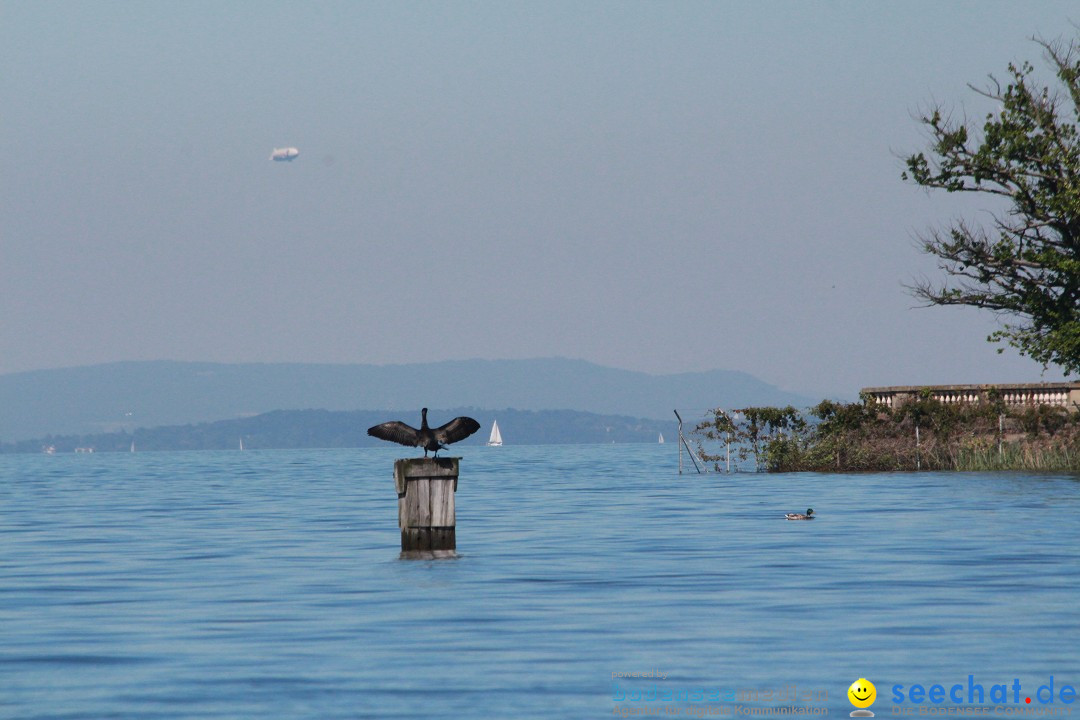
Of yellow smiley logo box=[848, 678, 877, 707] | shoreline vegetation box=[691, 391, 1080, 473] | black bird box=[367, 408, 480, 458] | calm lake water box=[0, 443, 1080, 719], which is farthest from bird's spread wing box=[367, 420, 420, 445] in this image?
shoreline vegetation box=[691, 391, 1080, 473]

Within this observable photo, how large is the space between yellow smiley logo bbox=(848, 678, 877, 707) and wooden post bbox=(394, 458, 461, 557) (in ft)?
33.1

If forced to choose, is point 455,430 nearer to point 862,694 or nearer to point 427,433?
point 427,433

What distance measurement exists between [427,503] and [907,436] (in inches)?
1657

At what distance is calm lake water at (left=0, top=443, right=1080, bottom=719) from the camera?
551 inches

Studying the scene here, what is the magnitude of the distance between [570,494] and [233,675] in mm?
39250

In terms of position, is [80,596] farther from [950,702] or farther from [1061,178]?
[1061,178]

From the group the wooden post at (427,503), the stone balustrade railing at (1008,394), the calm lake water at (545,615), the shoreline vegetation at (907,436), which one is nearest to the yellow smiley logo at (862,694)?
the calm lake water at (545,615)

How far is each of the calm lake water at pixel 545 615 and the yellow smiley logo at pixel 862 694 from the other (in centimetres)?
10

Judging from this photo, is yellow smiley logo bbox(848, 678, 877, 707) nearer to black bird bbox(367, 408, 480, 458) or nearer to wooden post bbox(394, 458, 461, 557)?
wooden post bbox(394, 458, 461, 557)

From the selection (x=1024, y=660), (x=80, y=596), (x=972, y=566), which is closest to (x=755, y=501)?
(x=972, y=566)

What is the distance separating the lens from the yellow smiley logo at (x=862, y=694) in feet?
42.9

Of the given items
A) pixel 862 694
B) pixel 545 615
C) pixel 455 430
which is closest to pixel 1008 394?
pixel 455 430

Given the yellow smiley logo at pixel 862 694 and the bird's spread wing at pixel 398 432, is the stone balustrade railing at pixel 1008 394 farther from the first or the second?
the yellow smiley logo at pixel 862 694

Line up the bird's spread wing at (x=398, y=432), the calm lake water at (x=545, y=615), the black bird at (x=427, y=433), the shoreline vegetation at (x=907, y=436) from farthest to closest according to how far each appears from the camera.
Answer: the shoreline vegetation at (x=907, y=436), the bird's spread wing at (x=398, y=432), the black bird at (x=427, y=433), the calm lake water at (x=545, y=615)
